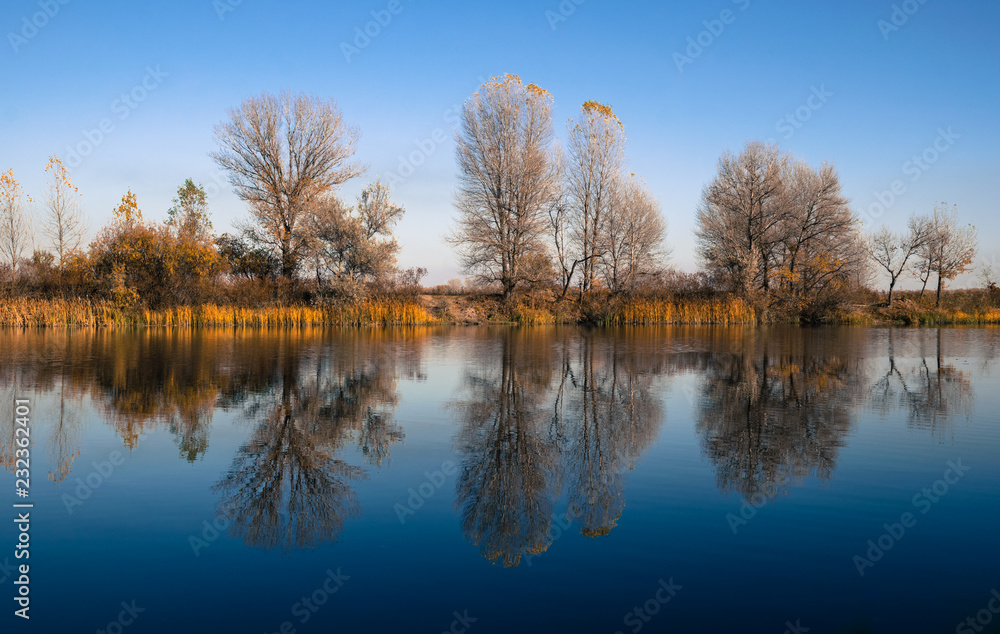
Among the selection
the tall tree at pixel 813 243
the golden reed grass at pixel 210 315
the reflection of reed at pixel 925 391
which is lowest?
the reflection of reed at pixel 925 391

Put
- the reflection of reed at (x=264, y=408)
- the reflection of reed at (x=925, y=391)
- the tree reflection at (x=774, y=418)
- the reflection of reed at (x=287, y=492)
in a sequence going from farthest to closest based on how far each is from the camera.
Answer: the reflection of reed at (x=925, y=391), the tree reflection at (x=774, y=418), the reflection of reed at (x=264, y=408), the reflection of reed at (x=287, y=492)

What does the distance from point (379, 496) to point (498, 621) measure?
79.5 inches

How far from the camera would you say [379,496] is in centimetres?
491

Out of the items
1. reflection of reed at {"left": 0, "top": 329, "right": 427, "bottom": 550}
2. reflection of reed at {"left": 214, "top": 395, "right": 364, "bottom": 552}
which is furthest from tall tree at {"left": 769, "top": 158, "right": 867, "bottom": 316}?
reflection of reed at {"left": 214, "top": 395, "right": 364, "bottom": 552}

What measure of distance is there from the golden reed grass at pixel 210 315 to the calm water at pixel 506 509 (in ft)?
64.4

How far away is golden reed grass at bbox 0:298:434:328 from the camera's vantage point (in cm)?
2623

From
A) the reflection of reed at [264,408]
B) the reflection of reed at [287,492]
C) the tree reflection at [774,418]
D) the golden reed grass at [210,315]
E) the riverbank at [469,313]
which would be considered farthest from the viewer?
the riverbank at [469,313]

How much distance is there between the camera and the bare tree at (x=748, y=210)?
38531 mm

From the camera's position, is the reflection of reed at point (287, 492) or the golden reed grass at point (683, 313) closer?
the reflection of reed at point (287, 492)

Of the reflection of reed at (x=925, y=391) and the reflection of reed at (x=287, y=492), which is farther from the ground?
the reflection of reed at (x=925, y=391)

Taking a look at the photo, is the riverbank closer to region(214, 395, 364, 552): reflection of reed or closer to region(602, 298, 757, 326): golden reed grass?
region(602, 298, 757, 326): golden reed grass

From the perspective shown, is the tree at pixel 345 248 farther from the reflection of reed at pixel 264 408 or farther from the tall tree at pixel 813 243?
the tall tree at pixel 813 243

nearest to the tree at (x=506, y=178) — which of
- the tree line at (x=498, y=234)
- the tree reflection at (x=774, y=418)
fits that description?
the tree line at (x=498, y=234)

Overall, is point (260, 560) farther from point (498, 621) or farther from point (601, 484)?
point (601, 484)
